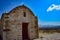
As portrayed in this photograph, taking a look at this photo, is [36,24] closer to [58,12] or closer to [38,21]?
[38,21]

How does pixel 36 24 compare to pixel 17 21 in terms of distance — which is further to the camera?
pixel 36 24

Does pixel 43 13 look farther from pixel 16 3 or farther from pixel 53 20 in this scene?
pixel 16 3

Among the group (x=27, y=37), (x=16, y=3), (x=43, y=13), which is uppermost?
(x=16, y=3)

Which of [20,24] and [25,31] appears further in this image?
[25,31]

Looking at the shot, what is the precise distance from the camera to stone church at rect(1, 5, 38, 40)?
6.24m

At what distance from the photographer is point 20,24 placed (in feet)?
21.6

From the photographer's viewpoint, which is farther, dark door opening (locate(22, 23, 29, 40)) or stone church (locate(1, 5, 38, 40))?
dark door opening (locate(22, 23, 29, 40))

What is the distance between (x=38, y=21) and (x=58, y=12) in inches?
40.7

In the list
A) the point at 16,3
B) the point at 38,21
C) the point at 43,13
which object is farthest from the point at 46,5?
the point at 16,3

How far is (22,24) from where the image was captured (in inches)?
265

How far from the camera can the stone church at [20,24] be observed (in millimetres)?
6242

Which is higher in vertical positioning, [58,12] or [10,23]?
[58,12]

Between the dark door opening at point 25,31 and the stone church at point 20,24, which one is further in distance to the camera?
the dark door opening at point 25,31

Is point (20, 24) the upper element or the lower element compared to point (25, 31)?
upper
